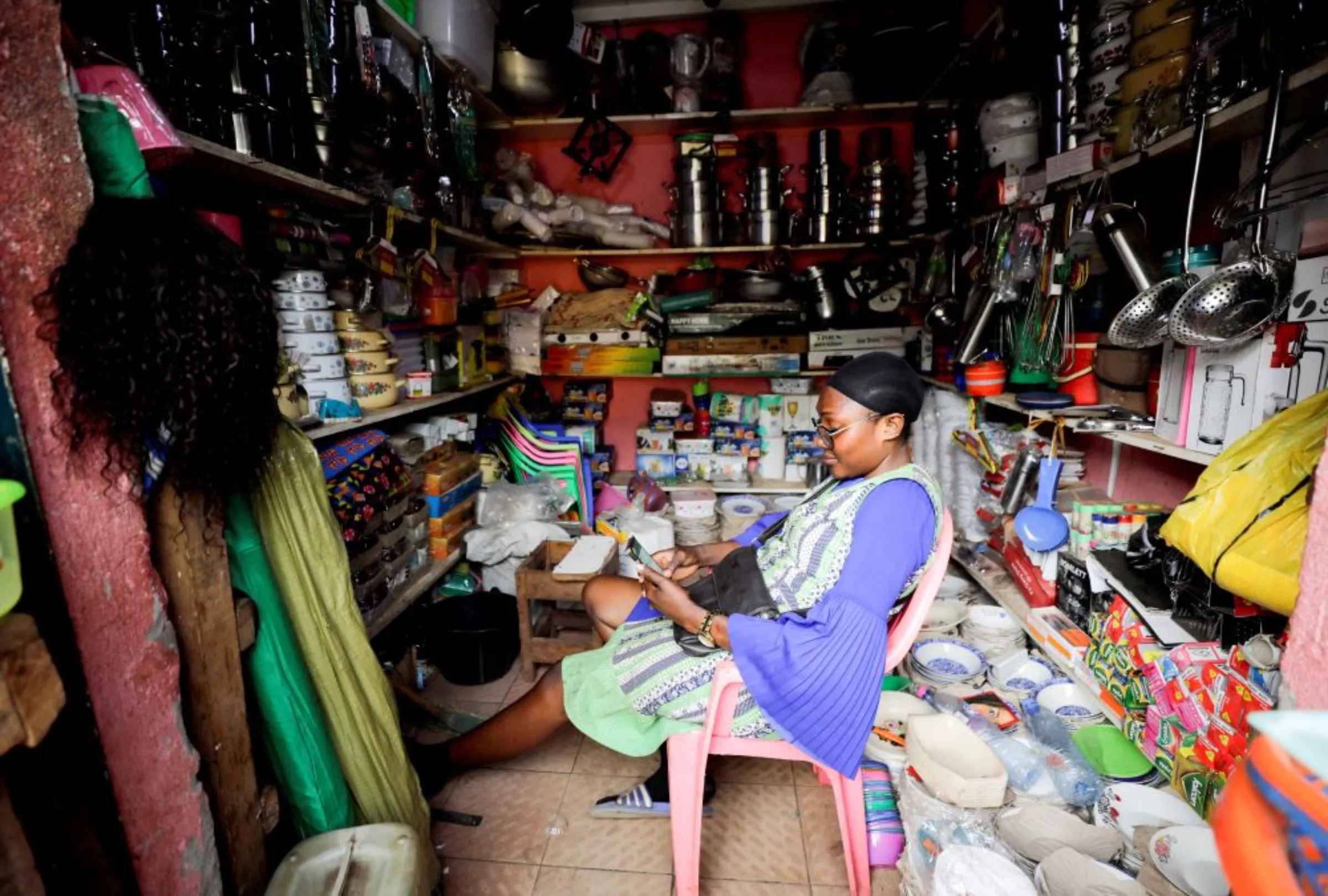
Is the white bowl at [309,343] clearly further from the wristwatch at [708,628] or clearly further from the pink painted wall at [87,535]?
the wristwatch at [708,628]

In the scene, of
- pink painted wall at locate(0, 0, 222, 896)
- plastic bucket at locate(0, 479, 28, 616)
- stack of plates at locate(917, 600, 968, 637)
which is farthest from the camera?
stack of plates at locate(917, 600, 968, 637)

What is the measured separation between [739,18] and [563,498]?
8.88 ft

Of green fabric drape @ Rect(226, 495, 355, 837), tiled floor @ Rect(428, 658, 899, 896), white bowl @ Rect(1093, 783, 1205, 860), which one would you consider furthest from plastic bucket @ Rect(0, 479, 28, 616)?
white bowl @ Rect(1093, 783, 1205, 860)

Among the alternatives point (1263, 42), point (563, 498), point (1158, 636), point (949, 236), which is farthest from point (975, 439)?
point (563, 498)

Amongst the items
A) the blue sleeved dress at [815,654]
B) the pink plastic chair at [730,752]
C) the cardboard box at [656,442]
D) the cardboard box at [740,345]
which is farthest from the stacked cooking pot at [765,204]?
the pink plastic chair at [730,752]

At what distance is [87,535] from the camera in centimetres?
100

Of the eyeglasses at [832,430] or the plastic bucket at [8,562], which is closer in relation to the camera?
the plastic bucket at [8,562]

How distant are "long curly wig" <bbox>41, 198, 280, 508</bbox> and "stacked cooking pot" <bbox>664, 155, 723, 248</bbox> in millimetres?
2469

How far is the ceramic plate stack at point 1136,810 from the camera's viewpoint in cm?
143

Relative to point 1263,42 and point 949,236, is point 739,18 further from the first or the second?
point 1263,42

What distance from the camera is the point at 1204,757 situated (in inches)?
53.5

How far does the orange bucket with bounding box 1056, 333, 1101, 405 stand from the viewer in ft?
6.61

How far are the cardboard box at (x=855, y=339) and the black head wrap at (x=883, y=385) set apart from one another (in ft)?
5.78

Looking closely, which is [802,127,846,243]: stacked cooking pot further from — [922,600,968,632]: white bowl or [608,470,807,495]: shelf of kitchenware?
[922,600,968,632]: white bowl
